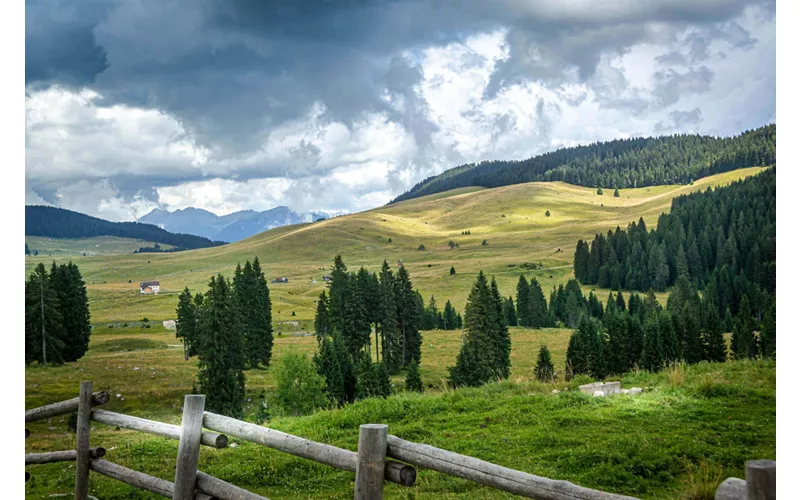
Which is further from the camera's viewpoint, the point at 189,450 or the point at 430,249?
the point at 430,249

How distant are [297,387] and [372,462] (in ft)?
82.6

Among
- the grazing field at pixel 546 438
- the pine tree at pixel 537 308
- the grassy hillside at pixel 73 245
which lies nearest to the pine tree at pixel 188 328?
the grassy hillside at pixel 73 245

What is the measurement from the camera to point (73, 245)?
5731 cm

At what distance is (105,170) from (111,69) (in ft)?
15.5

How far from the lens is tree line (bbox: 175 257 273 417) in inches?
1134

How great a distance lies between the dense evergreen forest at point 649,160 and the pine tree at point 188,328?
59517mm

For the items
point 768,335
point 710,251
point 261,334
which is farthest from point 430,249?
point 768,335

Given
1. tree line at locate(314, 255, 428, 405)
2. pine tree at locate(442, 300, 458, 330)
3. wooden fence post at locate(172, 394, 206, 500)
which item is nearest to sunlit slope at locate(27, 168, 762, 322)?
tree line at locate(314, 255, 428, 405)

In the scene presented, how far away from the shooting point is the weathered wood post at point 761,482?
2924 mm

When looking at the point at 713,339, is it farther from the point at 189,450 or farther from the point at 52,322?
the point at 52,322

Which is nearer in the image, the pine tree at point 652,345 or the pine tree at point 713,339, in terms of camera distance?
the pine tree at point 713,339

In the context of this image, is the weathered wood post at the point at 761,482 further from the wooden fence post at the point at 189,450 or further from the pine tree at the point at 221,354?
the pine tree at the point at 221,354
